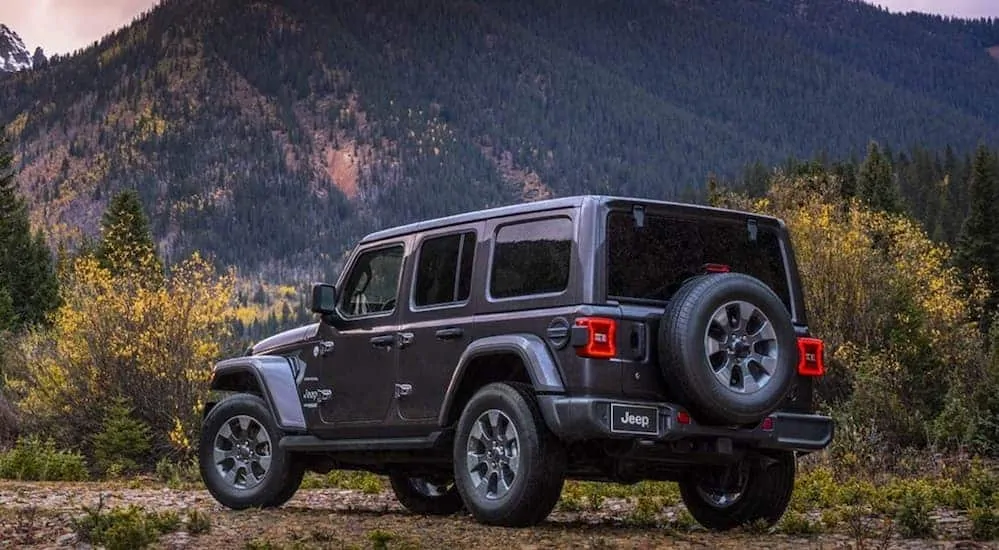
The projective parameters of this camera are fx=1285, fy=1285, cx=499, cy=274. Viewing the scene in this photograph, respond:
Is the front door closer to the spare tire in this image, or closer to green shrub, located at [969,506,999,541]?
the spare tire

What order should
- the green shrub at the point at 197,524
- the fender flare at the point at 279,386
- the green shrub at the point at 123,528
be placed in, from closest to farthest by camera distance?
the green shrub at the point at 123,528 → the green shrub at the point at 197,524 → the fender flare at the point at 279,386

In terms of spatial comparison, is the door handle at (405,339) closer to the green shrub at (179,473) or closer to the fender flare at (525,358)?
the fender flare at (525,358)

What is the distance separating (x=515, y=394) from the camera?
337 inches

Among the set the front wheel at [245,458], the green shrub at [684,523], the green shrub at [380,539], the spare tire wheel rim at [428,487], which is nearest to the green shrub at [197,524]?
the green shrub at [380,539]

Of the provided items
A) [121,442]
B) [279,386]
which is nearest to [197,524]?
[279,386]

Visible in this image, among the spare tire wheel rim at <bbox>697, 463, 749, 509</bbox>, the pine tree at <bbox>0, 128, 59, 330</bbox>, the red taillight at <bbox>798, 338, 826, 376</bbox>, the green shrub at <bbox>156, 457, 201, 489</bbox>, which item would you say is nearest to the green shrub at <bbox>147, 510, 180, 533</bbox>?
the spare tire wheel rim at <bbox>697, 463, 749, 509</bbox>

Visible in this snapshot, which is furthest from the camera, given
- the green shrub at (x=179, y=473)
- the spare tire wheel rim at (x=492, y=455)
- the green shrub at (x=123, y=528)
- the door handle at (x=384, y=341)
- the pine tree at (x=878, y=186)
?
the pine tree at (x=878, y=186)

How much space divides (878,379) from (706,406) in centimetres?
1562

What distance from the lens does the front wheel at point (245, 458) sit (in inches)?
424

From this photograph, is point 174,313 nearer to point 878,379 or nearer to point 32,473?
point 32,473

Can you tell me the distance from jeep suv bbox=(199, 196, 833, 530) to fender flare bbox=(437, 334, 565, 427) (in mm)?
13

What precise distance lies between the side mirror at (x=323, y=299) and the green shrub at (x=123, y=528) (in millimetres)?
2252

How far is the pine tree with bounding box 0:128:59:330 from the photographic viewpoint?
6494cm

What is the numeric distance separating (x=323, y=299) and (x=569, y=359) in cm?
288
